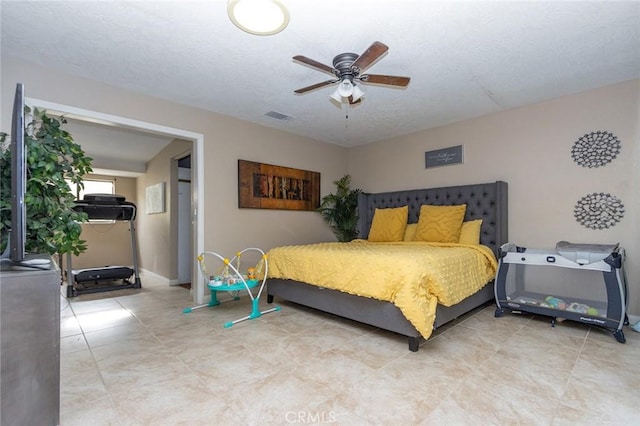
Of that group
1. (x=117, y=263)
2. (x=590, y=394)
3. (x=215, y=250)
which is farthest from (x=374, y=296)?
(x=117, y=263)

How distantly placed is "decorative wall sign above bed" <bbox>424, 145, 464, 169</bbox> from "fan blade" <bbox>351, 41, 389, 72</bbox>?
2.59m

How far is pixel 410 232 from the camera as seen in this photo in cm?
443

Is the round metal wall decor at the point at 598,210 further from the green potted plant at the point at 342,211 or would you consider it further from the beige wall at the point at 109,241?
the beige wall at the point at 109,241

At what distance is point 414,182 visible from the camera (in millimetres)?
4770

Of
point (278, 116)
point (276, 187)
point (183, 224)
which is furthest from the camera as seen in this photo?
point (183, 224)

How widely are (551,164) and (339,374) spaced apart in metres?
3.38

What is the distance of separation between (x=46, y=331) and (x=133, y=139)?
4511mm

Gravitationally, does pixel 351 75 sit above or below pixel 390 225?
above

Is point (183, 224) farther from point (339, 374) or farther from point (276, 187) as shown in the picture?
point (339, 374)

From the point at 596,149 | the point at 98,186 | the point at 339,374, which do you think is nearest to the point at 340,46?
the point at 339,374

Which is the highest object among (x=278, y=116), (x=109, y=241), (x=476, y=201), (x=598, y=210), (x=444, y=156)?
(x=278, y=116)

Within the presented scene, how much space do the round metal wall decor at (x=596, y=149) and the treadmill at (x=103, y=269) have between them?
20.1 feet

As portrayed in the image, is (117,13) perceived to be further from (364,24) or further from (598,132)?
(598,132)

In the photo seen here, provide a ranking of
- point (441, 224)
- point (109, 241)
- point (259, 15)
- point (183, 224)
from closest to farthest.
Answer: point (259, 15) → point (441, 224) → point (183, 224) → point (109, 241)
